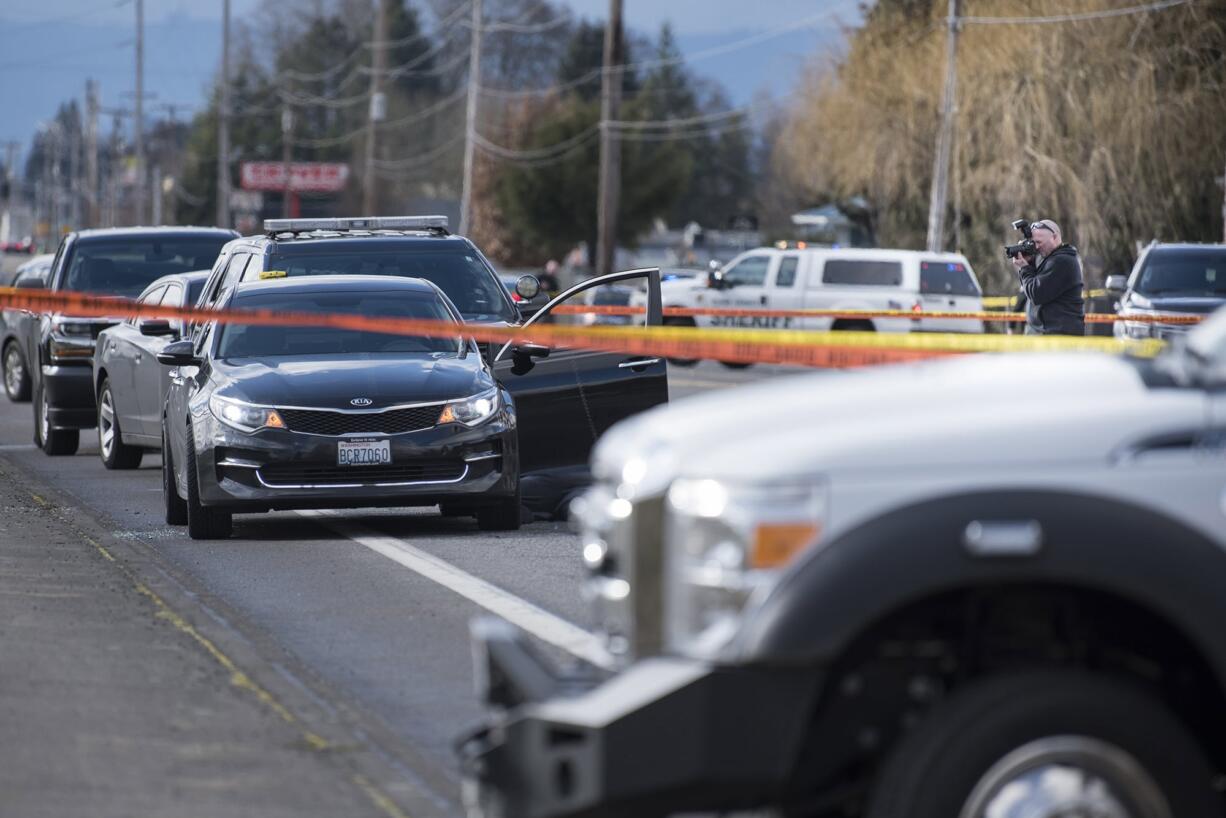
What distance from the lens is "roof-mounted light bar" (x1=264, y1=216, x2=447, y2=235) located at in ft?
55.0

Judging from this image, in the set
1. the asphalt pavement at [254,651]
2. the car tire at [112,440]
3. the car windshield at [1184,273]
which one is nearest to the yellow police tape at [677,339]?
the asphalt pavement at [254,651]

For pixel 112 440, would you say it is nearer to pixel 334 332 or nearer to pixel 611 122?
pixel 334 332

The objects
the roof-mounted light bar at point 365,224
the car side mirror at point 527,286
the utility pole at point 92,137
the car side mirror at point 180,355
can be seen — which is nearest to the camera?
the car side mirror at point 180,355

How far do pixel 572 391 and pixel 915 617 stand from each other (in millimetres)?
8448

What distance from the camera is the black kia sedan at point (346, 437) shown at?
12047 mm

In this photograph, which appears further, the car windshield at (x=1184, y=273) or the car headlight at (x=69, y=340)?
the car windshield at (x=1184, y=273)

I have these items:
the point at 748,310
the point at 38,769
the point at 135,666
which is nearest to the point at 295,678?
the point at 135,666

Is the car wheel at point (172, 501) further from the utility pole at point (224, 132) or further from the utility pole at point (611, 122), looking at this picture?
the utility pole at point (224, 132)

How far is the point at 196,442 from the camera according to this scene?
1223 cm

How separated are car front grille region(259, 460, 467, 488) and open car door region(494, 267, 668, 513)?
918mm

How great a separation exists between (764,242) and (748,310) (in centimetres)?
5078

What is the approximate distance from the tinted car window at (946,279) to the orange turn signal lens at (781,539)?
2994 centimetres

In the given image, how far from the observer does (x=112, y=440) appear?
672 inches

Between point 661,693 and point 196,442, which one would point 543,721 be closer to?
point 661,693
